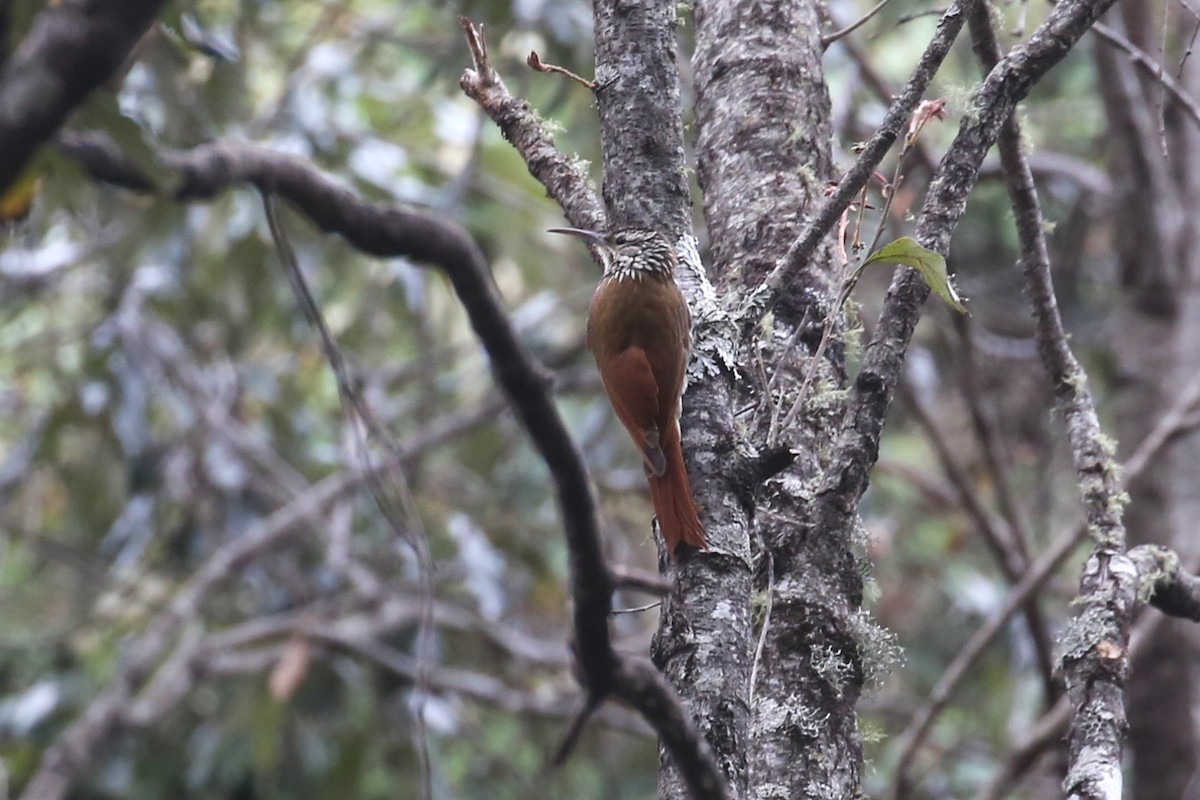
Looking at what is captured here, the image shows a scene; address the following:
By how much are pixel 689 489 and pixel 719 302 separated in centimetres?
48

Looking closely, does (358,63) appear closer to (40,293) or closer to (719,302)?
(40,293)

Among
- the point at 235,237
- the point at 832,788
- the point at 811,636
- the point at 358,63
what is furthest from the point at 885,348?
the point at 358,63

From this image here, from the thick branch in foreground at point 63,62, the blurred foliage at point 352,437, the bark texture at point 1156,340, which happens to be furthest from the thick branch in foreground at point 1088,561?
the bark texture at point 1156,340

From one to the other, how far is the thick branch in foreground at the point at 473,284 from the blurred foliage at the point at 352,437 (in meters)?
4.13

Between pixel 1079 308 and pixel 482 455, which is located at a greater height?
pixel 1079 308

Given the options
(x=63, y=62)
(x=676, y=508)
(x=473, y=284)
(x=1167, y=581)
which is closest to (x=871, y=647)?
(x=676, y=508)

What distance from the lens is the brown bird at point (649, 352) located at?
218 centimetres

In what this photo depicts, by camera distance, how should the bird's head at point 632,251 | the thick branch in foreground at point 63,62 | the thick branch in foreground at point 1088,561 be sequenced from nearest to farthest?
the thick branch in foreground at point 63,62
the thick branch in foreground at point 1088,561
the bird's head at point 632,251

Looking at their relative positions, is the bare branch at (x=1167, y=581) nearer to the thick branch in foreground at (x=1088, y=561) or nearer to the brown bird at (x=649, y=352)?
the thick branch in foreground at (x=1088, y=561)

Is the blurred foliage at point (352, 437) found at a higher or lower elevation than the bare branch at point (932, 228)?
higher

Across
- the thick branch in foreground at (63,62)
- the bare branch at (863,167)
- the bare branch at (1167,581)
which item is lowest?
the thick branch in foreground at (63,62)

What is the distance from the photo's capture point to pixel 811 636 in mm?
2246

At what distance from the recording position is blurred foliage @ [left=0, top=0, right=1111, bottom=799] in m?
5.98

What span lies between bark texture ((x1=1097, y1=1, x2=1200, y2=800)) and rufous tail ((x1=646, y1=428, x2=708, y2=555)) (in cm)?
375
